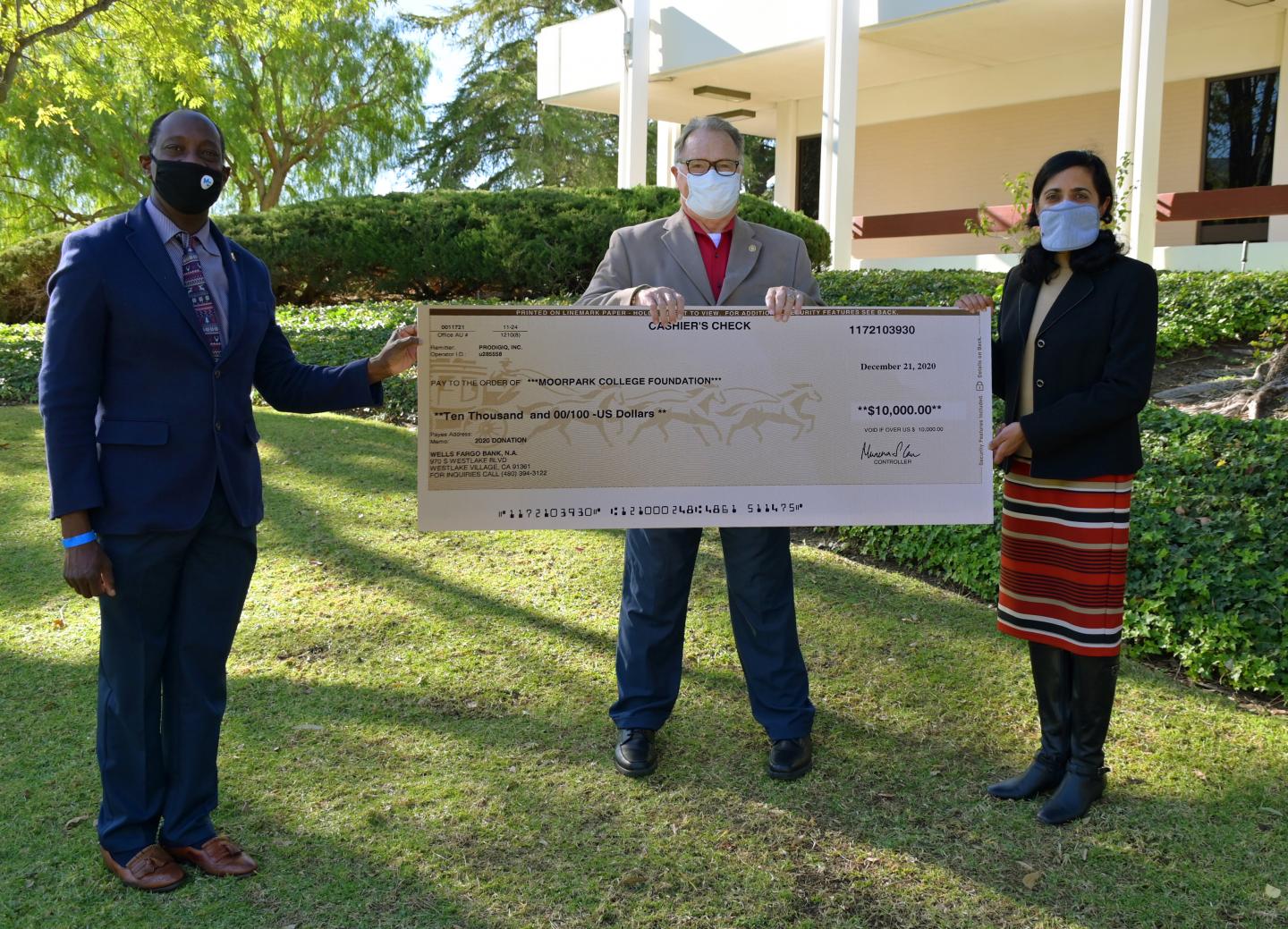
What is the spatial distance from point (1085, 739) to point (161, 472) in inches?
121

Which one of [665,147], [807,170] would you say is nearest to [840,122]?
[665,147]

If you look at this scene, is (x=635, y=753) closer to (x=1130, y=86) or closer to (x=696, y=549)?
(x=696, y=549)

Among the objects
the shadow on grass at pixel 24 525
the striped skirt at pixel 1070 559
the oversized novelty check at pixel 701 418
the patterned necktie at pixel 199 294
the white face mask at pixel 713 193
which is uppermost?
the white face mask at pixel 713 193

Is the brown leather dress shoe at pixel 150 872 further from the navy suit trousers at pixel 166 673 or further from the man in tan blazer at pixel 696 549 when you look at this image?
the man in tan blazer at pixel 696 549

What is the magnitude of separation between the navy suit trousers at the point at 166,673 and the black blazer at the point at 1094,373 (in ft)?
8.54

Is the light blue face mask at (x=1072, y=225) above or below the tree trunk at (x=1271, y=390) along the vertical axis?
above

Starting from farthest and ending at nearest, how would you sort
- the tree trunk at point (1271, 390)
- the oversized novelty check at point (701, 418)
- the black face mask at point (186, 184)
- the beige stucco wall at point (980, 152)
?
the beige stucco wall at point (980, 152)
the tree trunk at point (1271, 390)
the oversized novelty check at point (701, 418)
the black face mask at point (186, 184)

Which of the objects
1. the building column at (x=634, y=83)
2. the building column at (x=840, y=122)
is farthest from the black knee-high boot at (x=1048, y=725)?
the building column at (x=634, y=83)

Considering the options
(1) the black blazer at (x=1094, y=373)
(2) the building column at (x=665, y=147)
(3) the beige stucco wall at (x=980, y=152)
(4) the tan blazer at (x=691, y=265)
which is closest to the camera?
(1) the black blazer at (x=1094, y=373)

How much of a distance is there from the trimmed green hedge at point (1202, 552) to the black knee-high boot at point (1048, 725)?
143cm

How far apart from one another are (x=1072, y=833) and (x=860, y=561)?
3.07 m

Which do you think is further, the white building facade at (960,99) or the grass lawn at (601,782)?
the white building facade at (960,99)

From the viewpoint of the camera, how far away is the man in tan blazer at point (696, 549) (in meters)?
3.84

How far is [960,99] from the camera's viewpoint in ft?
59.2
